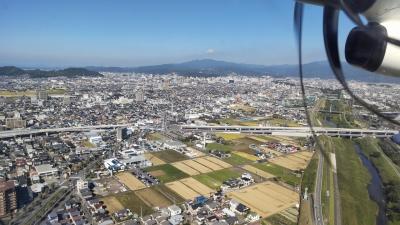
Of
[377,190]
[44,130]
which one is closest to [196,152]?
[377,190]

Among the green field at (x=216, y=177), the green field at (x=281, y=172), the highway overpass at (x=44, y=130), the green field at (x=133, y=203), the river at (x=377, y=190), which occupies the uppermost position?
the river at (x=377, y=190)

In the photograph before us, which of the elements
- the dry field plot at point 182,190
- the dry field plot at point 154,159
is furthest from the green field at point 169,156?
the dry field plot at point 182,190

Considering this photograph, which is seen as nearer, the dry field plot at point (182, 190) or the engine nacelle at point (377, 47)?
the engine nacelle at point (377, 47)

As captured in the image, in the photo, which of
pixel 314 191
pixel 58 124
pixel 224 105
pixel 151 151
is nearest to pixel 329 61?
pixel 314 191

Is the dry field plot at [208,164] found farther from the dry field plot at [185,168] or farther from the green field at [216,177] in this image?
the dry field plot at [185,168]

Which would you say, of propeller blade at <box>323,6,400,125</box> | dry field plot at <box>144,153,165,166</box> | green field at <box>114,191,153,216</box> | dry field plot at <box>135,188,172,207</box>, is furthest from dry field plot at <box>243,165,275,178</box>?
propeller blade at <box>323,6,400,125</box>

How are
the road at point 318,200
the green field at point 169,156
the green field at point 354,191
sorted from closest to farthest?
the road at point 318,200
the green field at point 354,191
the green field at point 169,156
